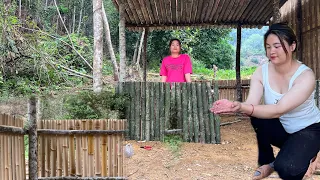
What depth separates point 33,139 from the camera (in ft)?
11.8

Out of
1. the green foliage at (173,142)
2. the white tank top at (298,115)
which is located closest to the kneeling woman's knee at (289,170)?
the white tank top at (298,115)

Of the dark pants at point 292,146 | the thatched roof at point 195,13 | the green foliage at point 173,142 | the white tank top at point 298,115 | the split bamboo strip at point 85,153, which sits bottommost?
the green foliage at point 173,142

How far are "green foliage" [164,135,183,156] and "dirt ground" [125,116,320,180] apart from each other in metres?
0.08

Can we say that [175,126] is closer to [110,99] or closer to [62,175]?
[110,99]

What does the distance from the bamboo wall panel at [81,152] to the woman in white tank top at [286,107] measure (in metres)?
1.85

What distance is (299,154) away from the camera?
241cm

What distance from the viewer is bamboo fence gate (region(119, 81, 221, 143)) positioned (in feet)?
22.0

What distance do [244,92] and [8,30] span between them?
23.7ft

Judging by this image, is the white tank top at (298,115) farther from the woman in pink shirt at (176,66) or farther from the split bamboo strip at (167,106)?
the split bamboo strip at (167,106)

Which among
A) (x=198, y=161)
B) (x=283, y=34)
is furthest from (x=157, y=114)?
(x=283, y=34)

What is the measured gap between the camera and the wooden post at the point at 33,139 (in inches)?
140

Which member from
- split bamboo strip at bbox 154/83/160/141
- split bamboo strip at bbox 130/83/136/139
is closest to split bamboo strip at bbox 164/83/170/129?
split bamboo strip at bbox 154/83/160/141

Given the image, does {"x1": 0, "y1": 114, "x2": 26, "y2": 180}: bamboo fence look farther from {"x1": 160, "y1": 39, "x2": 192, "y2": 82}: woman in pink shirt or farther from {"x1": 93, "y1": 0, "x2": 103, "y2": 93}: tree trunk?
{"x1": 93, "y1": 0, "x2": 103, "y2": 93}: tree trunk

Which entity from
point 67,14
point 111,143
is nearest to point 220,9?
point 111,143
